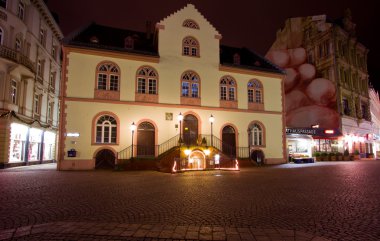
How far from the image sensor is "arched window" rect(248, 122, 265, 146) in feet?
85.3

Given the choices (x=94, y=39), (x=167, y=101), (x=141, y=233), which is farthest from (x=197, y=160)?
(x=141, y=233)

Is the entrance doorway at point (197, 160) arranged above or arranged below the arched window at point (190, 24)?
below

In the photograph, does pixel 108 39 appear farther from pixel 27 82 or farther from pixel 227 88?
pixel 227 88

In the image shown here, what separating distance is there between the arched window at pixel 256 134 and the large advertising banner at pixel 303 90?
14.2m

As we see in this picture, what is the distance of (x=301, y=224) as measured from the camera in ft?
17.7

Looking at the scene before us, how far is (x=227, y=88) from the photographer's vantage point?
84.1 ft

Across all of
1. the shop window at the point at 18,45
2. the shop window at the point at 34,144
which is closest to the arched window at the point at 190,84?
the shop window at the point at 18,45

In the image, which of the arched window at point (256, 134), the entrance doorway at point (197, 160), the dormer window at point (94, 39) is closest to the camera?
the entrance doorway at point (197, 160)

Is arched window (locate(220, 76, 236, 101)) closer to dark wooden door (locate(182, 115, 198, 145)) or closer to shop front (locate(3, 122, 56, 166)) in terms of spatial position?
dark wooden door (locate(182, 115, 198, 145))

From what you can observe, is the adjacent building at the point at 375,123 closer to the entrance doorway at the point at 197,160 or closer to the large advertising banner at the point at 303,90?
the large advertising banner at the point at 303,90

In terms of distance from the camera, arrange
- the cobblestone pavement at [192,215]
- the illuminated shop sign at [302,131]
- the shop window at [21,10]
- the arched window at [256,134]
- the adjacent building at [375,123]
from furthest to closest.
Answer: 1. the adjacent building at [375,123]
2. the illuminated shop sign at [302,131]
3. the arched window at [256,134]
4. the shop window at [21,10]
5. the cobblestone pavement at [192,215]

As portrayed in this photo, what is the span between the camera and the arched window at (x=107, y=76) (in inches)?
853

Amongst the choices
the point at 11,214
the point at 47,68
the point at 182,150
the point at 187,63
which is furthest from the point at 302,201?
the point at 47,68

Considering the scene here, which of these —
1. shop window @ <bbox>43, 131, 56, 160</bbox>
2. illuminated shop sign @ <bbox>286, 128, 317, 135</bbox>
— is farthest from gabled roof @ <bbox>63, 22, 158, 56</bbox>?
illuminated shop sign @ <bbox>286, 128, 317, 135</bbox>
